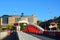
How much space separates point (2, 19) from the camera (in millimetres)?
84625

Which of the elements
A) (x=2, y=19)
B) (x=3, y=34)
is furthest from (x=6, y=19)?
(x=3, y=34)

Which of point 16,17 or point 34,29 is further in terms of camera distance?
point 16,17

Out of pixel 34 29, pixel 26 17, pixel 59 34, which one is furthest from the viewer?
pixel 26 17

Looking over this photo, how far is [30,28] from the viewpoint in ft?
138

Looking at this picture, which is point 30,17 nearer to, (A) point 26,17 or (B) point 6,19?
(A) point 26,17

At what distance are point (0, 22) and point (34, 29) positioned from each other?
44.3m

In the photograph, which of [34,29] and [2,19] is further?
[2,19]

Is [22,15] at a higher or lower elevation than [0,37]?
higher

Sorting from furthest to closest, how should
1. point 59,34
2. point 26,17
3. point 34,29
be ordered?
point 26,17 → point 34,29 → point 59,34

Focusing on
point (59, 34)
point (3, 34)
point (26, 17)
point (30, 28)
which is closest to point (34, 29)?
point (30, 28)

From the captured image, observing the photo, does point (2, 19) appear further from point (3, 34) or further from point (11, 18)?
point (3, 34)

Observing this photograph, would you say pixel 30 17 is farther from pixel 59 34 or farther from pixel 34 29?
pixel 59 34

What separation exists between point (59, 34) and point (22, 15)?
6489 centimetres

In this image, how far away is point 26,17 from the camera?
83.8 metres
